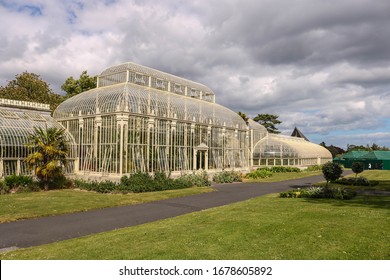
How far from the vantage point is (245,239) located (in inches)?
406

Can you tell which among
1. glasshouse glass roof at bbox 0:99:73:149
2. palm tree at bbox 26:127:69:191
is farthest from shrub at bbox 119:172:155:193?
glasshouse glass roof at bbox 0:99:73:149

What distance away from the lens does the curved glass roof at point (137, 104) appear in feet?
93.7

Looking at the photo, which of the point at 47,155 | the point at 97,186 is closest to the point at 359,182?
the point at 97,186

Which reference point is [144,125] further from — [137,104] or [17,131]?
[17,131]

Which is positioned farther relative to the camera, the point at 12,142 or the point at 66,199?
the point at 12,142

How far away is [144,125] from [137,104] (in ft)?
6.83

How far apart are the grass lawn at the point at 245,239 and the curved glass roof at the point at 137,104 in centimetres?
1666

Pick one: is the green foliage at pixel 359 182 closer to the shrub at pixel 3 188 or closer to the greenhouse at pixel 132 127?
the greenhouse at pixel 132 127

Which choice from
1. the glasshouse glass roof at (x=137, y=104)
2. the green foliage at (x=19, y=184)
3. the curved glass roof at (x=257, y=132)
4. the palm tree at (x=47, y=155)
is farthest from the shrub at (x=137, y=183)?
the curved glass roof at (x=257, y=132)

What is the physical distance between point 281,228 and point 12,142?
924 inches

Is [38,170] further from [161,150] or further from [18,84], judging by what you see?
[18,84]

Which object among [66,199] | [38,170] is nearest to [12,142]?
[38,170]

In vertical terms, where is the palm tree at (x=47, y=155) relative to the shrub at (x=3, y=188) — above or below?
above
